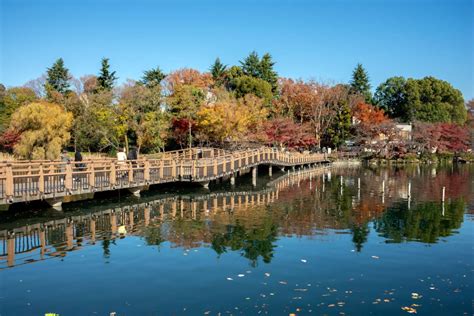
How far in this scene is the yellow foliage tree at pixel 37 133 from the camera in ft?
120

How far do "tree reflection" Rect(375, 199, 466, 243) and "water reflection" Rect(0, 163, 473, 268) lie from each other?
4cm

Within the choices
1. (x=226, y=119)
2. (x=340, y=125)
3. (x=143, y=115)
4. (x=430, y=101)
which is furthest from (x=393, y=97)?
(x=143, y=115)

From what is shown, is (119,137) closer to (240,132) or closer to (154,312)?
(240,132)

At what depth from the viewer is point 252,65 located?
252 ft

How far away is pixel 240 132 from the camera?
164 ft

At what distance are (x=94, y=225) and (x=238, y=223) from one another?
5500 millimetres

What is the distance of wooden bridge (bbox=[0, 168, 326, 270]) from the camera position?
13.6 m

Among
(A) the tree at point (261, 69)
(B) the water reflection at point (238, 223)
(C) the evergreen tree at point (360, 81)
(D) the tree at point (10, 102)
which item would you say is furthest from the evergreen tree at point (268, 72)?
(B) the water reflection at point (238, 223)

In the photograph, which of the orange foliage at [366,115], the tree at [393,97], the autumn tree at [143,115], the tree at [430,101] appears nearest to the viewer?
the autumn tree at [143,115]

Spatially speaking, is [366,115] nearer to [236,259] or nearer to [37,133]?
[37,133]

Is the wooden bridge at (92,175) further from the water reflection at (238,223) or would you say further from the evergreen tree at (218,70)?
the evergreen tree at (218,70)

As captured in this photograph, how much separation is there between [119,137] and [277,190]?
843 inches

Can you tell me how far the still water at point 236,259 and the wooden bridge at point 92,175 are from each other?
99 centimetres

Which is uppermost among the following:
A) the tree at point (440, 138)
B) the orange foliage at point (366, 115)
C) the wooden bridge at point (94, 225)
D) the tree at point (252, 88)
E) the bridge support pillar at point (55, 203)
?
the tree at point (252, 88)
